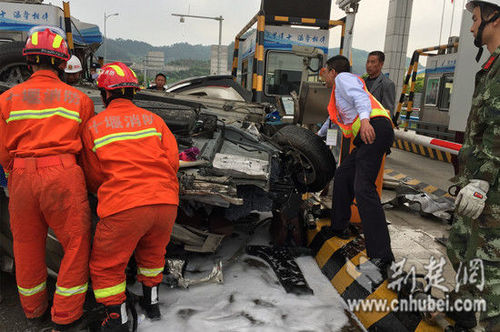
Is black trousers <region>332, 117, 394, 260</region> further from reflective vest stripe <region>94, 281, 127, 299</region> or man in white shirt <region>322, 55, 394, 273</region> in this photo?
reflective vest stripe <region>94, 281, 127, 299</region>

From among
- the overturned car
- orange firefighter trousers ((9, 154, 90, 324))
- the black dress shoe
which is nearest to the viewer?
orange firefighter trousers ((9, 154, 90, 324))

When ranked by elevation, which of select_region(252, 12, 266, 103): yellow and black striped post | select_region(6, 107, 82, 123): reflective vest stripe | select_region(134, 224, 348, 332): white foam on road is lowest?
select_region(134, 224, 348, 332): white foam on road

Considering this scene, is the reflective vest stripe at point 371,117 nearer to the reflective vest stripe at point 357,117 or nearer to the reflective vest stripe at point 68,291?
the reflective vest stripe at point 357,117

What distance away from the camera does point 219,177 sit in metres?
2.62

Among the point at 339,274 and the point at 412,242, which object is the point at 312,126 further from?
the point at 339,274

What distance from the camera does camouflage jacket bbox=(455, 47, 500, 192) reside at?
191 cm

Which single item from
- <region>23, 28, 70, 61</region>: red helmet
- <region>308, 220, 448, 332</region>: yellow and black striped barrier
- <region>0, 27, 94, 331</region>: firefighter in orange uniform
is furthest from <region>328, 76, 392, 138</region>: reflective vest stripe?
<region>23, 28, 70, 61</region>: red helmet

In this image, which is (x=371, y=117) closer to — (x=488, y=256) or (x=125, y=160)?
(x=488, y=256)

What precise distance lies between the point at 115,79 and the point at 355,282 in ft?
6.96

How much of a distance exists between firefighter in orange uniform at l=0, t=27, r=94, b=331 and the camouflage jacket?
2188 mm

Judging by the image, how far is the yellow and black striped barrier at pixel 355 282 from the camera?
228cm

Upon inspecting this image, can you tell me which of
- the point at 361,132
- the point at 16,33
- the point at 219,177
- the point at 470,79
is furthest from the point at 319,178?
the point at 16,33

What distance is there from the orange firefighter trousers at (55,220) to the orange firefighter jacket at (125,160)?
4.9 inches

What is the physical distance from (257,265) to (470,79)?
2.39m
